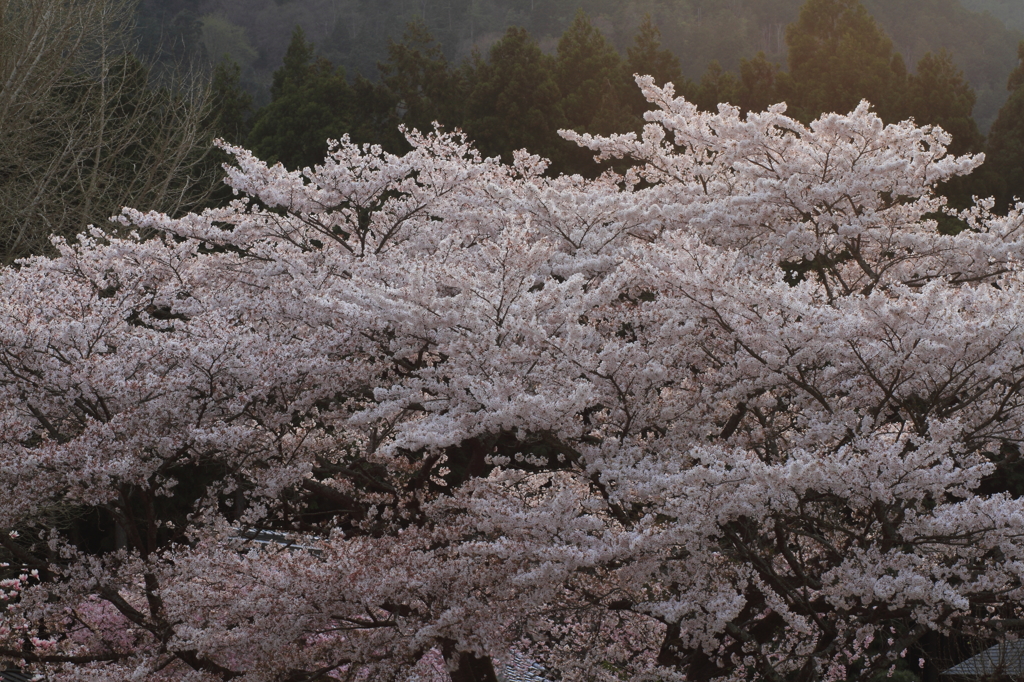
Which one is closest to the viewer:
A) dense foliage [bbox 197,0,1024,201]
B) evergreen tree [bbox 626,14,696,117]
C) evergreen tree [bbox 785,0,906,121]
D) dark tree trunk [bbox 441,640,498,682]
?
dark tree trunk [bbox 441,640,498,682]

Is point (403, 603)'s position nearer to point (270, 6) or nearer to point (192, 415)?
point (192, 415)

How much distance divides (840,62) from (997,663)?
20434mm

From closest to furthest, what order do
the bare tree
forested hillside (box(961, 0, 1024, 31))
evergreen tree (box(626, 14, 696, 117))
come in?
the bare tree, evergreen tree (box(626, 14, 696, 117)), forested hillside (box(961, 0, 1024, 31))

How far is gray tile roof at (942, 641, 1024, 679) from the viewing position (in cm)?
645

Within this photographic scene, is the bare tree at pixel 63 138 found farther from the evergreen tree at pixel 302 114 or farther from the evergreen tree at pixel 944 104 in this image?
the evergreen tree at pixel 944 104

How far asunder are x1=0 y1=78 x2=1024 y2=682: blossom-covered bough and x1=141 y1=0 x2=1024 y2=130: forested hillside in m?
29.2

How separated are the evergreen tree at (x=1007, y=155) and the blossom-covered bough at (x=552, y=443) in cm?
1487

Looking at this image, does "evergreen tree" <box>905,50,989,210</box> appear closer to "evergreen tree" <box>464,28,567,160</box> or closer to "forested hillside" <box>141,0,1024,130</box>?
"evergreen tree" <box>464,28,567,160</box>

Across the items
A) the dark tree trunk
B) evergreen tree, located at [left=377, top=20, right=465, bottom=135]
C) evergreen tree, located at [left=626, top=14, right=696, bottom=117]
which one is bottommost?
the dark tree trunk

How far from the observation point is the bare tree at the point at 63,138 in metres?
12.4

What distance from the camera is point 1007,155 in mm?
21125

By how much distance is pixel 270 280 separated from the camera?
24.7 feet

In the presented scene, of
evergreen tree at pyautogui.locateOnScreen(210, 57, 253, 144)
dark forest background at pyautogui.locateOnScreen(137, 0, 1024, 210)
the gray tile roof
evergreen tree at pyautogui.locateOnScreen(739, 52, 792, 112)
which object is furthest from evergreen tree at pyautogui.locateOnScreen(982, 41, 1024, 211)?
evergreen tree at pyautogui.locateOnScreen(210, 57, 253, 144)

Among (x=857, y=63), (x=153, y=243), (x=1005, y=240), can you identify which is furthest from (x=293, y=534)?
(x=857, y=63)
